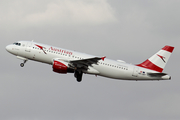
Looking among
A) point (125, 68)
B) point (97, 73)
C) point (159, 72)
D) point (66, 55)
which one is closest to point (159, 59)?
point (159, 72)

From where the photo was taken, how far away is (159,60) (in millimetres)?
59500

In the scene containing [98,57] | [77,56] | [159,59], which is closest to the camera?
[98,57]

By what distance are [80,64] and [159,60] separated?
14.3 metres

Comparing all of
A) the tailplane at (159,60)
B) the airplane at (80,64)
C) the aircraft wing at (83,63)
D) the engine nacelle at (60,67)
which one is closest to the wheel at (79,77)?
the airplane at (80,64)

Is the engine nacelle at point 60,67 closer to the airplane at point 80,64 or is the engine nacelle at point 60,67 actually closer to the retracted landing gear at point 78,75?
the airplane at point 80,64

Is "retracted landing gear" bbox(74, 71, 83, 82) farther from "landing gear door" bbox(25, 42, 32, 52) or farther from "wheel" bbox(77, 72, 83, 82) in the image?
"landing gear door" bbox(25, 42, 32, 52)

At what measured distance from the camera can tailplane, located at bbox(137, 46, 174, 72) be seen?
5909 cm

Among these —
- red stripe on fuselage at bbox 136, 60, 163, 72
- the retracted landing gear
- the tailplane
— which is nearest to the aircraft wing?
the retracted landing gear

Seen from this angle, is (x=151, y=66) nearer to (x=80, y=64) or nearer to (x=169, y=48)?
(x=169, y=48)

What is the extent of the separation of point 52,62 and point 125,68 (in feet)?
39.7

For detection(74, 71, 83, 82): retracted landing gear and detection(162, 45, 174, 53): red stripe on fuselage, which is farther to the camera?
detection(162, 45, 174, 53): red stripe on fuselage

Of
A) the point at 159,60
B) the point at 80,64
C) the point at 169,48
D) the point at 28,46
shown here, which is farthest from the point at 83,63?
the point at 169,48

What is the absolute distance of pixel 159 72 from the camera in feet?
192

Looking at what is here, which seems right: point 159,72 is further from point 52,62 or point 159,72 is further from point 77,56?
point 52,62
